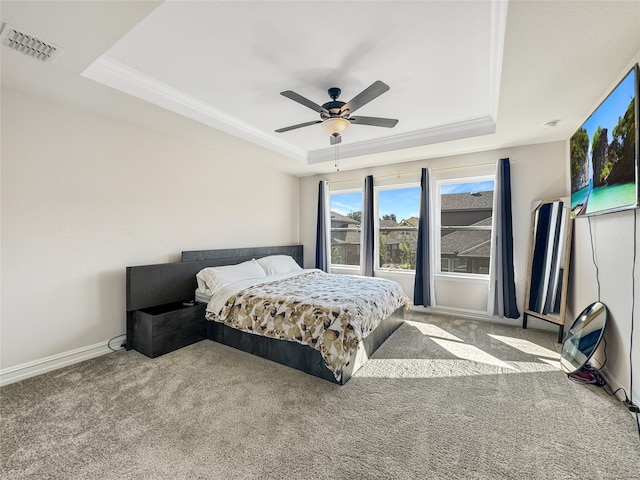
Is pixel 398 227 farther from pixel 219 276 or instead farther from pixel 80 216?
pixel 80 216

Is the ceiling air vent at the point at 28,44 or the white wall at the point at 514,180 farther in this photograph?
the white wall at the point at 514,180

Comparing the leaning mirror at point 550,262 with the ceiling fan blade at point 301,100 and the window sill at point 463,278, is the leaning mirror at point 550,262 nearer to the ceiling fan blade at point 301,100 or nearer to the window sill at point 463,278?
the window sill at point 463,278

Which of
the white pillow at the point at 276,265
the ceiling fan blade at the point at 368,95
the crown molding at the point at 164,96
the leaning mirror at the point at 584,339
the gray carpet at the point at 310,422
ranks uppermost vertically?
the crown molding at the point at 164,96

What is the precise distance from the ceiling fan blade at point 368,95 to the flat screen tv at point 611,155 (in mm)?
1530

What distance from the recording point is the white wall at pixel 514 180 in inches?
146

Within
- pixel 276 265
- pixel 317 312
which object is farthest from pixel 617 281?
pixel 276 265

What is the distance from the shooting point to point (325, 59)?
2295 mm

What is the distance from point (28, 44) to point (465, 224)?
4946mm

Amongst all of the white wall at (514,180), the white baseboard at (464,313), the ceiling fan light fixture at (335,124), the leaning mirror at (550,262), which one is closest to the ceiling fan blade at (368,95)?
the ceiling fan light fixture at (335,124)

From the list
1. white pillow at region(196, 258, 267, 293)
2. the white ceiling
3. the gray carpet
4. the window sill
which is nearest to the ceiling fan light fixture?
the white ceiling

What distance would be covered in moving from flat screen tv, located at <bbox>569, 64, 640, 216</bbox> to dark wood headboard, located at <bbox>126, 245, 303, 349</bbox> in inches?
160

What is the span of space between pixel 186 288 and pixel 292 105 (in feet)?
8.13

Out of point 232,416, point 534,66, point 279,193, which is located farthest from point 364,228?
point 232,416

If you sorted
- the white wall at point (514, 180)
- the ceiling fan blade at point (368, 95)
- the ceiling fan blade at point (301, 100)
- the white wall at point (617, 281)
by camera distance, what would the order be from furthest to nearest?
1. the white wall at point (514, 180)
2. the ceiling fan blade at point (301, 100)
3. the ceiling fan blade at point (368, 95)
4. the white wall at point (617, 281)
